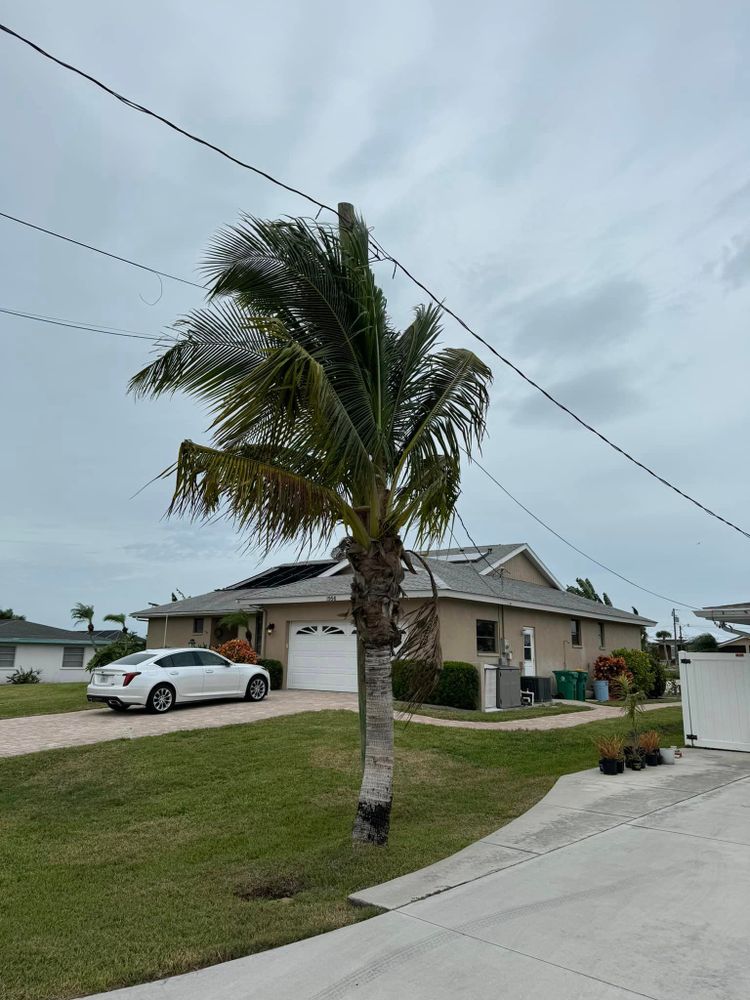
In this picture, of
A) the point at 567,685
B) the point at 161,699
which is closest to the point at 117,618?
the point at 161,699

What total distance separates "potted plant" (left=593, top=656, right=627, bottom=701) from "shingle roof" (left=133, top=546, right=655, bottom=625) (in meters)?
1.59

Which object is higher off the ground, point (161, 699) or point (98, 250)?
point (98, 250)

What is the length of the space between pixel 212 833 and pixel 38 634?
31233 millimetres

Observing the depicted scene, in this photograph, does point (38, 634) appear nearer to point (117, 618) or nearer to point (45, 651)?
point (45, 651)

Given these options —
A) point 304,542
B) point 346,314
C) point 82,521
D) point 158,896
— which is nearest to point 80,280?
point 346,314

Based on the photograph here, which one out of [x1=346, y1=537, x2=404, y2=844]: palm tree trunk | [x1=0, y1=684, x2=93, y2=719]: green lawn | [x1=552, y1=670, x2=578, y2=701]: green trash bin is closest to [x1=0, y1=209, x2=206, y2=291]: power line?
[x1=346, y1=537, x2=404, y2=844]: palm tree trunk

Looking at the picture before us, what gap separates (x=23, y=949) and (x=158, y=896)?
3.83 feet

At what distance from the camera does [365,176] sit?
929 centimetres

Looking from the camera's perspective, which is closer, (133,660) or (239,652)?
(133,660)

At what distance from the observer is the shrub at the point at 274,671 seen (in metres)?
20.5

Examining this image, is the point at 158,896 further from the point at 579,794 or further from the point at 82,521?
the point at 82,521

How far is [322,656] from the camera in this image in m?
20.4

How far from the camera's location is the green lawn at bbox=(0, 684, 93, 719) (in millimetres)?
16516

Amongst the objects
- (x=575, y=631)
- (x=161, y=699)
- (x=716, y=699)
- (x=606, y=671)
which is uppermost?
(x=575, y=631)
